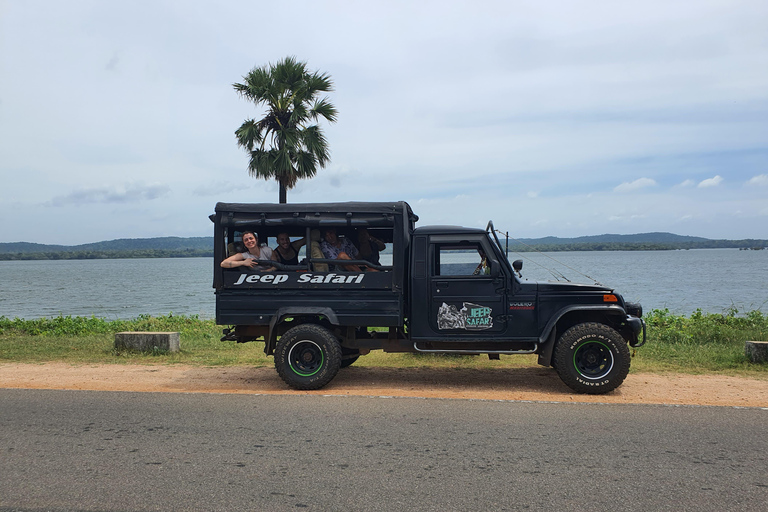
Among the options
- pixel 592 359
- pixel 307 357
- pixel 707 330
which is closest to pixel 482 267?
pixel 592 359

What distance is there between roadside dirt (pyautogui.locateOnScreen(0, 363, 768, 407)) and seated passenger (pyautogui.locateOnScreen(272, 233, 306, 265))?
175cm

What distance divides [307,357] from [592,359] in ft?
12.1

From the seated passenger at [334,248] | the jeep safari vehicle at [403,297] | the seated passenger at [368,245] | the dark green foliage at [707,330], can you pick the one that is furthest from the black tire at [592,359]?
the dark green foliage at [707,330]

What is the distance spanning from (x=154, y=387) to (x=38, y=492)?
13.7 ft

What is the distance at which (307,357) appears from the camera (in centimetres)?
838

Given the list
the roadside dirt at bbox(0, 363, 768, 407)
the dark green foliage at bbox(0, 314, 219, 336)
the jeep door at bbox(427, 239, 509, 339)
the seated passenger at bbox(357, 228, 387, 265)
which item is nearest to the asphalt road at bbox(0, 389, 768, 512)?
the roadside dirt at bbox(0, 363, 768, 407)

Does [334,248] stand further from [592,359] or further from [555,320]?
[592,359]

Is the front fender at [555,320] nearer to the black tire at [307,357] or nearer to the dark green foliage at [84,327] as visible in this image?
the black tire at [307,357]

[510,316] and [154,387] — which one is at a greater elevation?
[510,316]

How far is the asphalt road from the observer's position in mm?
4336

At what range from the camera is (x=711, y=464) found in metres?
5.01

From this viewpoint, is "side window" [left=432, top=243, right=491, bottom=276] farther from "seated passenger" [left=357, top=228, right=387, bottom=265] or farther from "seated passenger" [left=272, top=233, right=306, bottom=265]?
"seated passenger" [left=272, top=233, right=306, bottom=265]

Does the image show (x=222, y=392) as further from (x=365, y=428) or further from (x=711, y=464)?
(x=711, y=464)

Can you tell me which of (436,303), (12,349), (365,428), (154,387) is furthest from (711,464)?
(12,349)
